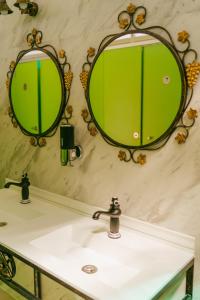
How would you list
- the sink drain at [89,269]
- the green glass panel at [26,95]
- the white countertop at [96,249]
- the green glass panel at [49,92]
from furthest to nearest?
the green glass panel at [26,95] → the green glass panel at [49,92] → the sink drain at [89,269] → the white countertop at [96,249]

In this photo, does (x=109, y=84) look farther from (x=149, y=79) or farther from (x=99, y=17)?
(x=99, y=17)

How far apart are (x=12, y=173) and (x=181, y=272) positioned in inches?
63.9

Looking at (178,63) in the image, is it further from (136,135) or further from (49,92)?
(49,92)

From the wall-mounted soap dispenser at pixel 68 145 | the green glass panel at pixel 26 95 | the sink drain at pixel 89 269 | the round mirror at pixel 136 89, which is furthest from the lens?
the green glass panel at pixel 26 95

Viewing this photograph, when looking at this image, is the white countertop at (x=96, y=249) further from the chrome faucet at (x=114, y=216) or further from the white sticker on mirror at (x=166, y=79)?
the white sticker on mirror at (x=166, y=79)

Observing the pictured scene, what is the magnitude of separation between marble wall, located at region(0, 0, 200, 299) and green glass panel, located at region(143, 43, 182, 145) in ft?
0.29

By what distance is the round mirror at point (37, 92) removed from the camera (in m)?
1.98

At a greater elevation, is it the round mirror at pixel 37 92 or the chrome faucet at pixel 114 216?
the round mirror at pixel 37 92

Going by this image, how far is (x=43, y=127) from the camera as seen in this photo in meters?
2.11

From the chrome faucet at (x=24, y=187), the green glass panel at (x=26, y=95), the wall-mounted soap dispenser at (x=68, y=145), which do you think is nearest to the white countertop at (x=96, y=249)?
the chrome faucet at (x=24, y=187)

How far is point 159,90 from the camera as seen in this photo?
1.47 metres

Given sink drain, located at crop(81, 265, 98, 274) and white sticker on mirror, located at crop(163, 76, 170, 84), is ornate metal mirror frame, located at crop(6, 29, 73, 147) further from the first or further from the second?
sink drain, located at crop(81, 265, 98, 274)

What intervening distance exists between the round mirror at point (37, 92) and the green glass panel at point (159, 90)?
0.64 m

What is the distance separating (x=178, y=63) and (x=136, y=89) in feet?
0.87
